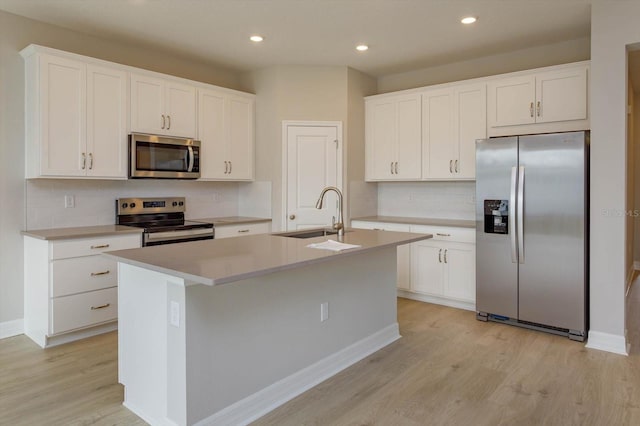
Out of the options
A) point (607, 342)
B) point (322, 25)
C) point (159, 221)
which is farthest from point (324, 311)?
point (322, 25)

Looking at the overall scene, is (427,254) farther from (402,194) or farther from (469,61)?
(469,61)

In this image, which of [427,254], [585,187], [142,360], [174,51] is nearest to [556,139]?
[585,187]

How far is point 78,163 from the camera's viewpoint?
3.58 m

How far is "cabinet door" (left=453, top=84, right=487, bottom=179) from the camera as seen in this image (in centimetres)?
432

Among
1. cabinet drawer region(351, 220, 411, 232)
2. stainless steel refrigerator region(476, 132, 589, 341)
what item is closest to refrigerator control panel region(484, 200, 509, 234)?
stainless steel refrigerator region(476, 132, 589, 341)

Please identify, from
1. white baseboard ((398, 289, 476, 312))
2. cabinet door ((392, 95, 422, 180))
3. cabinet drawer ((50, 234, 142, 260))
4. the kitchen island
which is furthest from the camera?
cabinet door ((392, 95, 422, 180))

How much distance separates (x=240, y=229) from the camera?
4656 mm

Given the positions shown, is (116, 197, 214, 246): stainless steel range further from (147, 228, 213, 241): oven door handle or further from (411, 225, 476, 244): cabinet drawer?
(411, 225, 476, 244): cabinet drawer

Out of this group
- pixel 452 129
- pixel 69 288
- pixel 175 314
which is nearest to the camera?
pixel 175 314

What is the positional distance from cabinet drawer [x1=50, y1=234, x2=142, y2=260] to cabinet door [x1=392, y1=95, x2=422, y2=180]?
292 cm

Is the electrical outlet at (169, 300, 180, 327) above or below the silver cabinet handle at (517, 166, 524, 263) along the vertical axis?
below

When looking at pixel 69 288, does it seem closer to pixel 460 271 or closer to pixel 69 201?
pixel 69 201

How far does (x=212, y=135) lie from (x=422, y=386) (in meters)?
3.32

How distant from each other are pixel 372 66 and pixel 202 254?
3.55 metres
